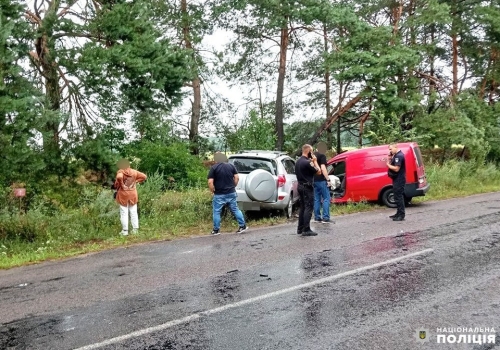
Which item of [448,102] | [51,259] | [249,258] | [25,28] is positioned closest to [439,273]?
[249,258]

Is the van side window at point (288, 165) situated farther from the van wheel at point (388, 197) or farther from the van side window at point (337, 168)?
the van wheel at point (388, 197)

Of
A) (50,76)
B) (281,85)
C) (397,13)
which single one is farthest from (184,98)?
(397,13)

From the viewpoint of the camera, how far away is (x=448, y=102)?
2694 centimetres

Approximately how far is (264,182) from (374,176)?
498cm

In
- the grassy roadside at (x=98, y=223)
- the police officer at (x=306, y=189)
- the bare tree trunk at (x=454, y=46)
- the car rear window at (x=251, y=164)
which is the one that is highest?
the bare tree trunk at (x=454, y=46)

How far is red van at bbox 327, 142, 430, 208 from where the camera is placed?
14.5m

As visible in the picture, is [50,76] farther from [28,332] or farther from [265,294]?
[265,294]

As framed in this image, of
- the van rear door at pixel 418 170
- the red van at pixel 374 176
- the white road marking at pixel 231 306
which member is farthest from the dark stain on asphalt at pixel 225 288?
the van rear door at pixel 418 170

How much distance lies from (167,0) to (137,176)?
51.3ft

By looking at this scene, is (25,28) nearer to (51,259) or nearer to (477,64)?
(51,259)

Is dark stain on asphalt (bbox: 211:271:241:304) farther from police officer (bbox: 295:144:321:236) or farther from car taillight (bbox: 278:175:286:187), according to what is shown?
car taillight (bbox: 278:175:286:187)

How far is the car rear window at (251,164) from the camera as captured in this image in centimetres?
1241

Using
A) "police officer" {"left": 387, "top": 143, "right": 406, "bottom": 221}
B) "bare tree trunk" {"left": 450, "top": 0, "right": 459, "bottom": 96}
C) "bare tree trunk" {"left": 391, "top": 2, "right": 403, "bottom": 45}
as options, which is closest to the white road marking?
"police officer" {"left": 387, "top": 143, "right": 406, "bottom": 221}

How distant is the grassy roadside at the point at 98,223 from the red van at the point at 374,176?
0.48 meters
